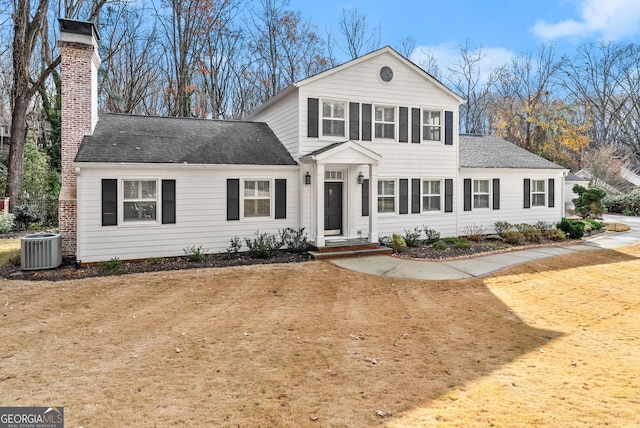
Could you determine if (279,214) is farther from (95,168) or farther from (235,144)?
(95,168)

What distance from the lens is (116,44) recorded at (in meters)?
25.1

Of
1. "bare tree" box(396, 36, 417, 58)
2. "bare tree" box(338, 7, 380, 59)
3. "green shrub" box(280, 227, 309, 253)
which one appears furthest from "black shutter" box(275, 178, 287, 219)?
"bare tree" box(396, 36, 417, 58)

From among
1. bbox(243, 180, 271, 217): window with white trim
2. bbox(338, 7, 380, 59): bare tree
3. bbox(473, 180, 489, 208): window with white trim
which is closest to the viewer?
bbox(243, 180, 271, 217): window with white trim

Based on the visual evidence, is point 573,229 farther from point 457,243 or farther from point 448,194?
point 457,243

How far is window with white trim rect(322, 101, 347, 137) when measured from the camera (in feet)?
43.1

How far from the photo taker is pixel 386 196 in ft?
45.7

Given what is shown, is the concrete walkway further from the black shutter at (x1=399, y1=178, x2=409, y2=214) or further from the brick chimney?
the brick chimney

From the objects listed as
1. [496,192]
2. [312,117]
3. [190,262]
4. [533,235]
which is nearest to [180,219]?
[190,262]

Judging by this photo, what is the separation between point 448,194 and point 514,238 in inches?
111

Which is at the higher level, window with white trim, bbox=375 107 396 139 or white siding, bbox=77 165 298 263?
window with white trim, bbox=375 107 396 139

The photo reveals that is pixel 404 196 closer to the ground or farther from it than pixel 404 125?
closer to the ground

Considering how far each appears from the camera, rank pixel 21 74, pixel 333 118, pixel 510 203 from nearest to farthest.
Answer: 1. pixel 333 118
2. pixel 510 203
3. pixel 21 74

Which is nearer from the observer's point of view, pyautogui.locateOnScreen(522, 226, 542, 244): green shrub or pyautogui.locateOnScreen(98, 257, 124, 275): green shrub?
pyautogui.locateOnScreen(98, 257, 124, 275): green shrub

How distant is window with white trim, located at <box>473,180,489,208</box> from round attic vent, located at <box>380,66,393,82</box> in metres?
5.51
